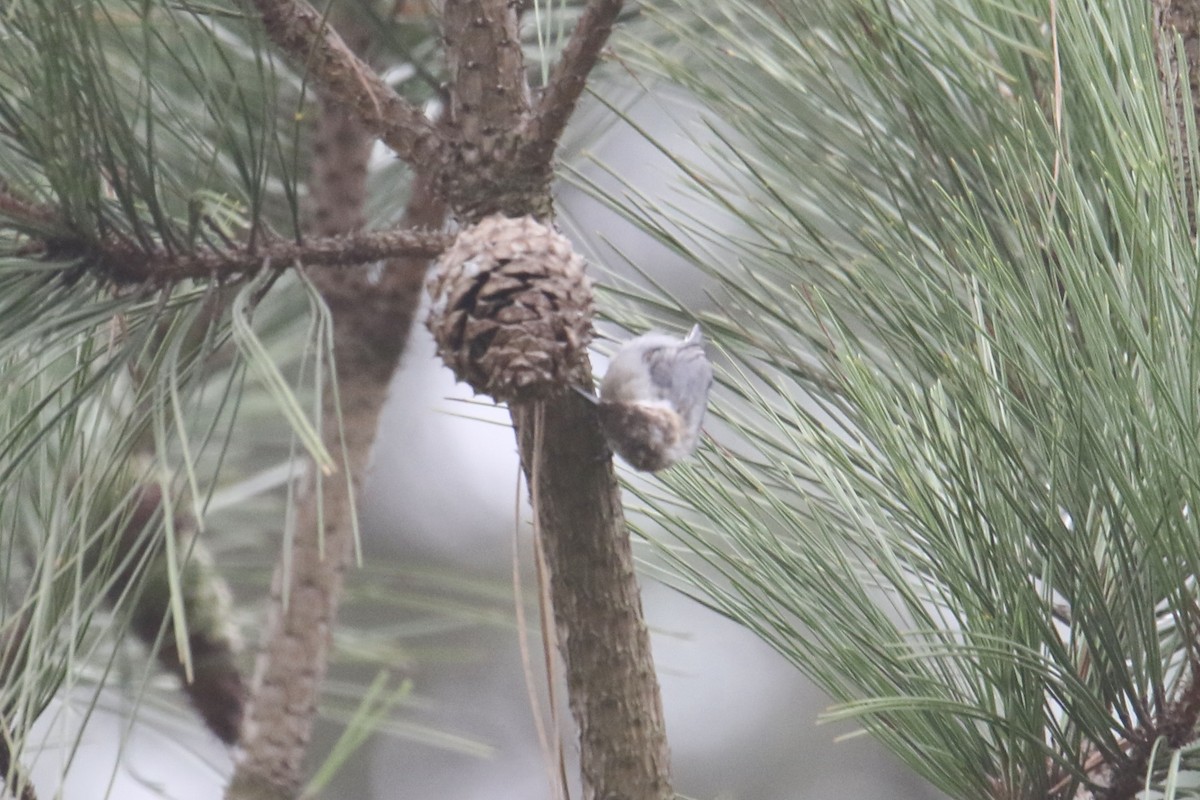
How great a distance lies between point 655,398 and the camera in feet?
1.97

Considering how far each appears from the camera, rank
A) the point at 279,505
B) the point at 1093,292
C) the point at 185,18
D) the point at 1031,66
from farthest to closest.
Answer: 1. the point at 279,505
2. the point at 185,18
3. the point at 1031,66
4. the point at 1093,292

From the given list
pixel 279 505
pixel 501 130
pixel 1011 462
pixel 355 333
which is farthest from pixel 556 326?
pixel 279 505

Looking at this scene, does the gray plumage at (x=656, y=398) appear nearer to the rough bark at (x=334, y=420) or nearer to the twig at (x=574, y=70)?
the twig at (x=574, y=70)

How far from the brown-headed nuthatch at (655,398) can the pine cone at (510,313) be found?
3 centimetres

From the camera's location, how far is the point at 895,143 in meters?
0.71

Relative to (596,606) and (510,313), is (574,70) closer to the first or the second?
(510,313)

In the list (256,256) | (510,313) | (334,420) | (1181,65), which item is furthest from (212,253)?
(334,420)

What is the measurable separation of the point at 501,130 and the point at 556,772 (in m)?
0.27

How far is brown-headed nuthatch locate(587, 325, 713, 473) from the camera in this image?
56cm

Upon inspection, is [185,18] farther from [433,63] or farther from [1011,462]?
[1011,462]

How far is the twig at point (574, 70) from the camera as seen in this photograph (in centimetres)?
54

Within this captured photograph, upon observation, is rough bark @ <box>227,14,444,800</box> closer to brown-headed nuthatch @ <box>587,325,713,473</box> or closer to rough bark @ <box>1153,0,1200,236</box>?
brown-headed nuthatch @ <box>587,325,713,473</box>

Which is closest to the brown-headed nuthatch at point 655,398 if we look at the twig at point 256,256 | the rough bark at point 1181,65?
the twig at point 256,256

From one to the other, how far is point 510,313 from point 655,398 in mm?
101
